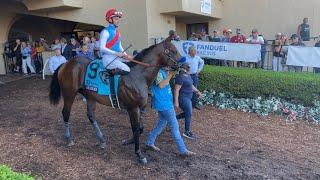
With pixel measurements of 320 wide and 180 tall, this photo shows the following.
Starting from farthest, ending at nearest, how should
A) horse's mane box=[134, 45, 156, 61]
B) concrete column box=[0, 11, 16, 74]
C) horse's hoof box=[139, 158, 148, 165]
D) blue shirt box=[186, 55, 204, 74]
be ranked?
concrete column box=[0, 11, 16, 74] < blue shirt box=[186, 55, 204, 74] < horse's mane box=[134, 45, 156, 61] < horse's hoof box=[139, 158, 148, 165]

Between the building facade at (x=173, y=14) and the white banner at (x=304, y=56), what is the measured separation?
4055 mm

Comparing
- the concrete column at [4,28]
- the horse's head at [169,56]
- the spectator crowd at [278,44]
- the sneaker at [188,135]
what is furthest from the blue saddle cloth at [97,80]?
the concrete column at [4,28]

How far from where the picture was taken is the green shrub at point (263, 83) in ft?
32.9

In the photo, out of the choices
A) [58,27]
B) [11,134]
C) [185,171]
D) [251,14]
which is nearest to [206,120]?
[185,171]

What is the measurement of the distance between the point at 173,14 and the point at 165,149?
31.6 ft

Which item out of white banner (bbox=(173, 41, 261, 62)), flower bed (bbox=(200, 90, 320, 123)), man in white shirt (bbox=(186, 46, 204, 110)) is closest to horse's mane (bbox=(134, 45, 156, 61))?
man in white shirt (bbox=(186, 46, 204, 110))

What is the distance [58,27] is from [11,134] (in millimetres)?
14643

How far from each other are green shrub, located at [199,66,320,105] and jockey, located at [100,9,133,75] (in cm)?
481

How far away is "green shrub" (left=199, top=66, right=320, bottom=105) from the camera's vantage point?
10.0m

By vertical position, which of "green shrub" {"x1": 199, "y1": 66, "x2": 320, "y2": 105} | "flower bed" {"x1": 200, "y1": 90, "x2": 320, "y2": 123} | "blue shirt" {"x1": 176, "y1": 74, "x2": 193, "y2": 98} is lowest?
"flower bed" {"x1": 200, "y1": 90, "x2": 320, "y2": 123}

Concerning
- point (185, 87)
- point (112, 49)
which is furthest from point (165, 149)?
point (112, 49)

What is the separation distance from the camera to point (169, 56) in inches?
267

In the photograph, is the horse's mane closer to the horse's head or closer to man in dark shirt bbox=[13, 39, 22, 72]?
the horse's head

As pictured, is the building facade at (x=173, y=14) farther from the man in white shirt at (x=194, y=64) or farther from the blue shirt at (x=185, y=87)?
the blue shirt at (x=185, y=87)
